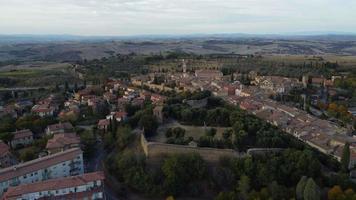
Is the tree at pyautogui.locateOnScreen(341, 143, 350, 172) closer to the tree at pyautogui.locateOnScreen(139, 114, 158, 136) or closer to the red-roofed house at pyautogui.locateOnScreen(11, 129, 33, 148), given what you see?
the tree at pyautogui.locateOnScreen(139, 114, 158, 136)

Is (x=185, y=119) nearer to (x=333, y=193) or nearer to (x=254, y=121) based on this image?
(x=254, y=121)

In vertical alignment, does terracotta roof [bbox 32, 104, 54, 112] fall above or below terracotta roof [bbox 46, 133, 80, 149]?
above

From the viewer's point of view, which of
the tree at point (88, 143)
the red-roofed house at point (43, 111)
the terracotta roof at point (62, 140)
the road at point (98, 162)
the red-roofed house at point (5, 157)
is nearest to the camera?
the road at point (98, 162)

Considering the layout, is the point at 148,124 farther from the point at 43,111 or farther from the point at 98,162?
the point at 43,111

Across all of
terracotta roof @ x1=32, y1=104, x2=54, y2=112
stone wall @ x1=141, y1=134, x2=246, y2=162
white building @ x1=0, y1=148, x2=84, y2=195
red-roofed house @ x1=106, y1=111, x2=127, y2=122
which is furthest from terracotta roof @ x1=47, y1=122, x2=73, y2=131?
stone wall @ x1=141, y1=134, x2=246, y2=162

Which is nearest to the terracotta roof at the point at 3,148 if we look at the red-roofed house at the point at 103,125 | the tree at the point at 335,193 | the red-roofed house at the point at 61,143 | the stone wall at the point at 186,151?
the red-roofed house at the point at 61,143

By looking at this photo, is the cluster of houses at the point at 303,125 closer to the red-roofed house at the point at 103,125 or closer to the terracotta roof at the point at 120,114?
the terracotta roof at the point at 120,114
